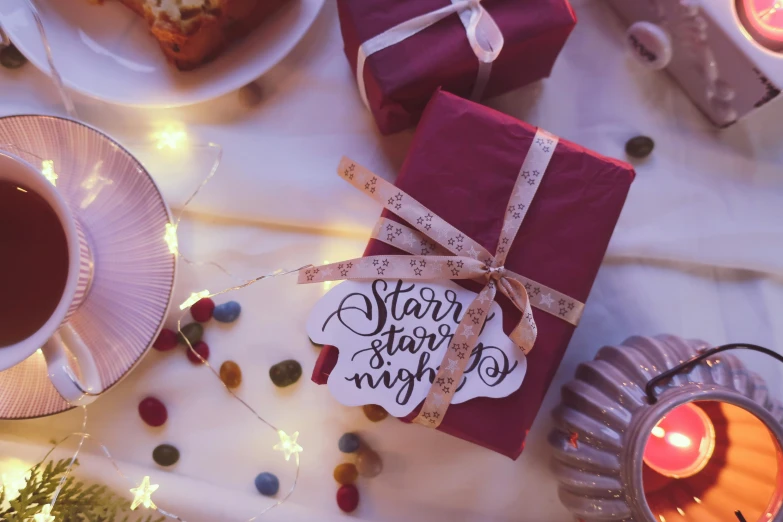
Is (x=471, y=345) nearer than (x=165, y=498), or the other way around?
(x=471, y=345)

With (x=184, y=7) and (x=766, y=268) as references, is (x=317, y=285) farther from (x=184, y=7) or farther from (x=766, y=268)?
(x=766, y=268)

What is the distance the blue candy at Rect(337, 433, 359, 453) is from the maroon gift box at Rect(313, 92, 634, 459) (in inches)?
6.4

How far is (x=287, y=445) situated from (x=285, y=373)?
4.3 inches

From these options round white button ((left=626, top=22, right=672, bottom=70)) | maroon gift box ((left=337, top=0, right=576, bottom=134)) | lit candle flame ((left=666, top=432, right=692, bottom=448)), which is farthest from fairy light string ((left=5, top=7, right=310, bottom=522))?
round white button ((left=626, top=22, right=672, bottom=70))

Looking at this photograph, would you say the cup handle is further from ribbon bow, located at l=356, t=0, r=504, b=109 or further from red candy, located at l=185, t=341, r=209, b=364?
ribbon bow, located at l=356, t=0, r=504, b=109

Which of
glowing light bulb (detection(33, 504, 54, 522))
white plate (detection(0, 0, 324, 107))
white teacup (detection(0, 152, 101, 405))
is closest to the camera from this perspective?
white teacup (detection(0, 152, 101, 405))

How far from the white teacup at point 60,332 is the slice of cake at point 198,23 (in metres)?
0.29

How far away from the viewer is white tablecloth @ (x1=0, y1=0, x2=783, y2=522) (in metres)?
0.99

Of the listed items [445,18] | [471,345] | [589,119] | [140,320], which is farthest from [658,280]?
[140,320]

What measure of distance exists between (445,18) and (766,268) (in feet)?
2.19

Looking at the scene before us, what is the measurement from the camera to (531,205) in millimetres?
854

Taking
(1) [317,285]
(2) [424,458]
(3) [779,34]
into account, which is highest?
(3) [779,34]

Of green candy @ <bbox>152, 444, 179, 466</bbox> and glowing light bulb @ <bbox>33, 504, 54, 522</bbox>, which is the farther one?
green candy @ <bbox>152, 444, 179, 466</bbox>

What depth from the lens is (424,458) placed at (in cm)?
100
